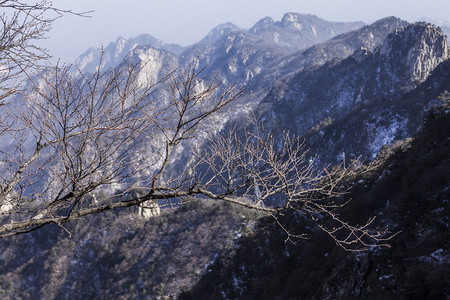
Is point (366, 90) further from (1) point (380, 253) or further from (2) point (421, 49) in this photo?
(1) point (380, 253)

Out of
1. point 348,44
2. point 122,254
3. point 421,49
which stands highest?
point 348,44

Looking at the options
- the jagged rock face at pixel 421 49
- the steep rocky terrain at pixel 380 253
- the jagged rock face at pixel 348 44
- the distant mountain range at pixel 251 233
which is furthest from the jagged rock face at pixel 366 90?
the jagged rock face at pixel 348 44

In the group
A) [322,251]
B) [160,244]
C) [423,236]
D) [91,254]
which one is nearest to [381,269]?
[423,236]

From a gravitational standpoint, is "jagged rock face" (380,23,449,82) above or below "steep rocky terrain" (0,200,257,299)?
above

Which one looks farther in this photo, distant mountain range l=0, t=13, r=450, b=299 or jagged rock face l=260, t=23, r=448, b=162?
jagged rock face l=260, t=23, r=448, b=162

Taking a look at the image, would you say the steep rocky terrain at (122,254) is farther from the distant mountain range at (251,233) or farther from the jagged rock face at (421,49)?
the jagged rock face at (421,49)

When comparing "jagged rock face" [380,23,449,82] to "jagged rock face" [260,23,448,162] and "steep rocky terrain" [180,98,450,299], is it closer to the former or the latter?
"jagged rock face" [260,23,448,162]

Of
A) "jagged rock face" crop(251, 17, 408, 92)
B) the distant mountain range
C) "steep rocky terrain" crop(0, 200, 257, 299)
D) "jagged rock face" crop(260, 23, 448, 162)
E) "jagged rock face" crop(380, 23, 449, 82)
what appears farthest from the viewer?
"jagged rock face" crop(251, 17, 408, 92)

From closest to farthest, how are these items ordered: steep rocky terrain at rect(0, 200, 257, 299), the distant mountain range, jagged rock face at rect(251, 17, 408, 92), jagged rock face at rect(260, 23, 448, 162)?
the distant mountain range → steep rocky terrain at rect(0, 200, 257, 299) → jagged rock face at rect(260, 23, 448, 162) → jagged rock face at rect(251, 17, 408, 92)

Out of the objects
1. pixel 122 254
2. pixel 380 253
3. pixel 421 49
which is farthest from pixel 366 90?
pixel 380 253

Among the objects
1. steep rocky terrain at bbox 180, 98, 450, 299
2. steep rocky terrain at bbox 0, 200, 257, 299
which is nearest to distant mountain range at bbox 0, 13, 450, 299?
steep rocky terrain at bbox 180, 98, 450, 299

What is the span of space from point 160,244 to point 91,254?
1764cm

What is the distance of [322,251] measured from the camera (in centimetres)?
1547

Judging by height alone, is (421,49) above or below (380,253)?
above
